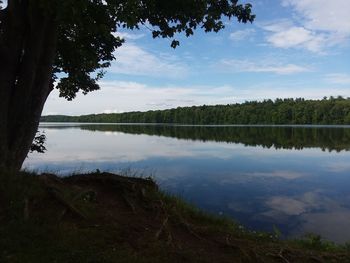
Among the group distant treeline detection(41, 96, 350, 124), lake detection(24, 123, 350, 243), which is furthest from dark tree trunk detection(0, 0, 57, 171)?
distant treeline detection(41, 96, 350, 124)

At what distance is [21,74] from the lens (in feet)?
36.2

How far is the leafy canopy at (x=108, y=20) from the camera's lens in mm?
8945

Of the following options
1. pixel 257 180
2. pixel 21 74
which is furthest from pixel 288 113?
pixel 21 74

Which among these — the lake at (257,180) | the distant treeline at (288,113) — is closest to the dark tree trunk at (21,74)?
the lake at (257,180)

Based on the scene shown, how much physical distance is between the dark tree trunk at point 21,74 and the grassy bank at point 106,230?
4.65 ft

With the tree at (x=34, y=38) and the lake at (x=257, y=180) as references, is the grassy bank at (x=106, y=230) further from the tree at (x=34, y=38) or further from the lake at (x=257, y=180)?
the lake at (x=257, y=180)

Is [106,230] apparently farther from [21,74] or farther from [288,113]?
[288,113]

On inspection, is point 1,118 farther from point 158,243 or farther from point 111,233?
point 158,243

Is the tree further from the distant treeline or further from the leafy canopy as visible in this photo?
the distant treeline

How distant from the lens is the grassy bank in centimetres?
717

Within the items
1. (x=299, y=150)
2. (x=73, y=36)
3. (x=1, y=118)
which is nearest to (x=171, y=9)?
(x=73, y=36)

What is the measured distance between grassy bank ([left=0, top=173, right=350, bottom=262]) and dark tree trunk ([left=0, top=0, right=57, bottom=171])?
1.42m

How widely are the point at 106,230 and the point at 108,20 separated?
5590mm

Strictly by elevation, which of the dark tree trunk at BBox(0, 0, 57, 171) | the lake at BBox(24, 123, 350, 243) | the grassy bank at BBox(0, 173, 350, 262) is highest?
the dark tree trunk at BBox(0, 0, 57, 171)
